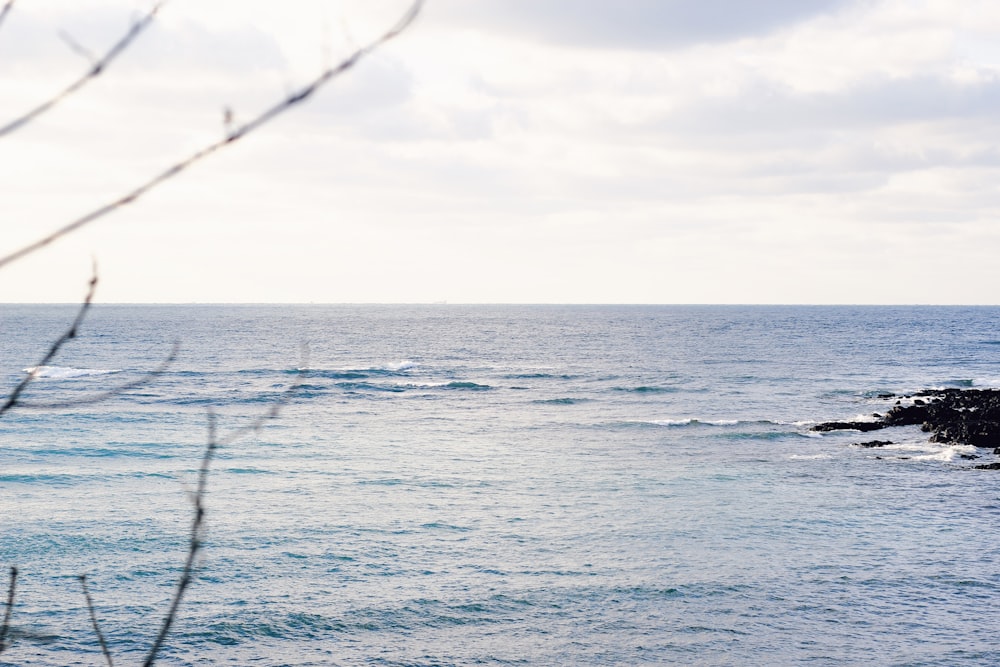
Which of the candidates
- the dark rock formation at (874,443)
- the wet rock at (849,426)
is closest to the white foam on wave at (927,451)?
the dark rock formation at (874,443)

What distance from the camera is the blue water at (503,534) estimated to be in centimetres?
1606

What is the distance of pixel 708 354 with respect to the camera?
273 feet

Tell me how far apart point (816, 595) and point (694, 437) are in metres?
20.0

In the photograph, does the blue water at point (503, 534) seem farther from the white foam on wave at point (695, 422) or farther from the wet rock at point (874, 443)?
the wet rock at point (874, 443)

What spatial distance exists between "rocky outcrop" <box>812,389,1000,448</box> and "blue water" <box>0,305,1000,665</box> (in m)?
1.18

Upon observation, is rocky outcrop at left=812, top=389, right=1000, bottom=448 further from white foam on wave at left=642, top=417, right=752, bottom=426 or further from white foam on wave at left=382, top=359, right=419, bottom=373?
white foam on wave at left=382, top=359, right=419, bottom=373

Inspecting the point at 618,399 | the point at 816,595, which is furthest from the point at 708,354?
the point at 816,595

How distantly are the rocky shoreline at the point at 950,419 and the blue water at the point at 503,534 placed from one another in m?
1.16

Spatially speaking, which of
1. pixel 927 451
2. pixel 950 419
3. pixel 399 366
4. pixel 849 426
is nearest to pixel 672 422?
pixel 849 426

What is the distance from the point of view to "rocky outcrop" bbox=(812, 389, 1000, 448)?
3591 cm

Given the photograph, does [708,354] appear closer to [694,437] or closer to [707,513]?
[694,437]

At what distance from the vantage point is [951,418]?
131 feet

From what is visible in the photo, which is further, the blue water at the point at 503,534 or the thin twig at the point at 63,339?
the blue water at the point at 503,534

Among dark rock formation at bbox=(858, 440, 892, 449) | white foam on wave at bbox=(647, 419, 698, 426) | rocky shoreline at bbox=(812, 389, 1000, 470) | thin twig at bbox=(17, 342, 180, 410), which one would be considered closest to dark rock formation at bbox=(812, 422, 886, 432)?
rocky shoreline at bbox=(812, 389, 1000, 470)
